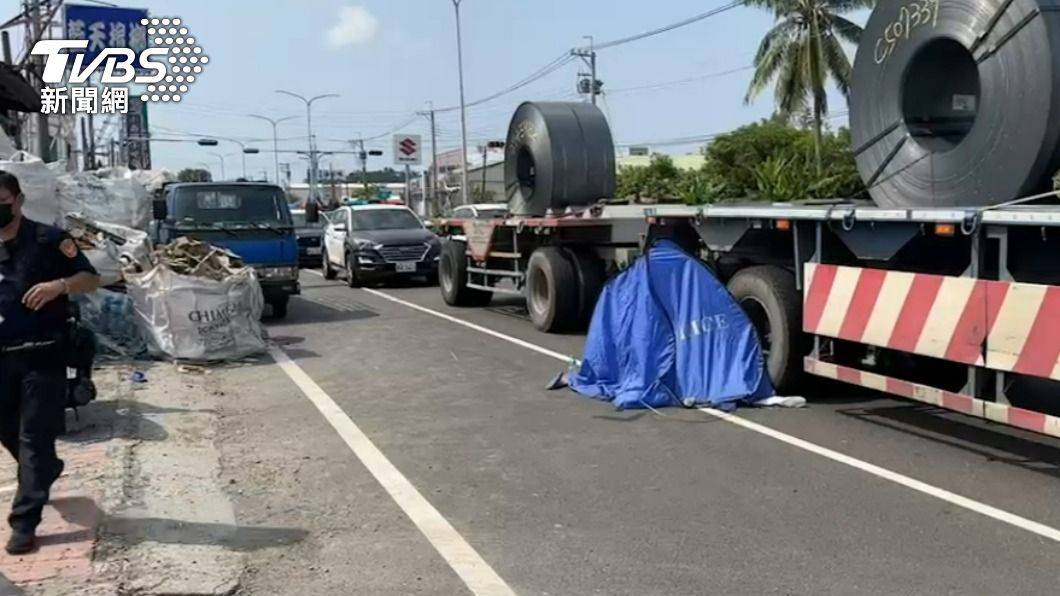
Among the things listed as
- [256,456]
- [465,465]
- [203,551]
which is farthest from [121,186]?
[203,551]

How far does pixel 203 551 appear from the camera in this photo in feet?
16.3

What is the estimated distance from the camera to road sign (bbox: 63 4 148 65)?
32781mm

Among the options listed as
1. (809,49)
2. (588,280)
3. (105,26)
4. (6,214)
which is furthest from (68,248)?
(809,49)

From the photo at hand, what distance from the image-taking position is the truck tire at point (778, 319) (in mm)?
8055

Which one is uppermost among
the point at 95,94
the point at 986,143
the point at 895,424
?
the point at 95,94

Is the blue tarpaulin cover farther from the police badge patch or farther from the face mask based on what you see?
the face mask

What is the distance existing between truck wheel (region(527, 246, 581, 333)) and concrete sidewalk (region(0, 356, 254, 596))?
5.01 meters

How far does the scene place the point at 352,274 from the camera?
19.8 metres

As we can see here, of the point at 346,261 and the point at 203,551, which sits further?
the point at 346,261

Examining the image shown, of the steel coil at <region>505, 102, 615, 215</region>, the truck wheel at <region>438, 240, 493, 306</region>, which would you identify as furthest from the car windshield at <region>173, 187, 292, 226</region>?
the steel coil at <region>505, 102, 615, 215</region>

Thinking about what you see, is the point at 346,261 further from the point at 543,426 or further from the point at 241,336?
the point at 543,426

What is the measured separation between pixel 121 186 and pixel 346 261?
677 cm

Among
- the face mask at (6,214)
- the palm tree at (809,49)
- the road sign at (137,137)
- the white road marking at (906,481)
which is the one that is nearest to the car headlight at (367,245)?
the white road marking at (906,481)

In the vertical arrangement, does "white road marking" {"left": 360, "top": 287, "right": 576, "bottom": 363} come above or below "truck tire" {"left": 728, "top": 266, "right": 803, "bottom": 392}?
below
